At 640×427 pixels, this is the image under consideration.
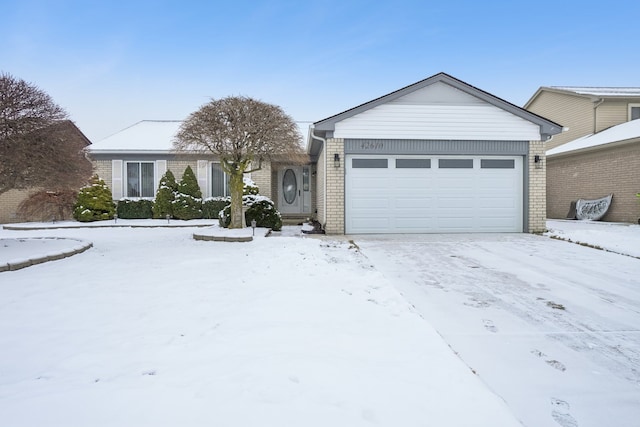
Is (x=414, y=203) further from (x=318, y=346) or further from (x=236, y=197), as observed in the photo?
(x=318, y=346)

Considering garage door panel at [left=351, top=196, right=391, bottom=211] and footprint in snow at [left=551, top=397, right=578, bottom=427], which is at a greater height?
garage door panel at [left=351, top=196, right=391, bottom=211]

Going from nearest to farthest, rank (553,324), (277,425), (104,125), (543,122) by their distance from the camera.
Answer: (277,425) < (553,324) < (543,122) < (104,125)

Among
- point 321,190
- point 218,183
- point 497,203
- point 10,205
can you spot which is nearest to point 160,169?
point 218,183

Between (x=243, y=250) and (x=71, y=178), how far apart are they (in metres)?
3.58

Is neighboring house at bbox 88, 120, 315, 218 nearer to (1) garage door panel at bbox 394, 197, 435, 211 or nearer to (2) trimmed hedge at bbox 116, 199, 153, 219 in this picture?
(2) trimmed hedge at bbox 116, 199, 153, 219

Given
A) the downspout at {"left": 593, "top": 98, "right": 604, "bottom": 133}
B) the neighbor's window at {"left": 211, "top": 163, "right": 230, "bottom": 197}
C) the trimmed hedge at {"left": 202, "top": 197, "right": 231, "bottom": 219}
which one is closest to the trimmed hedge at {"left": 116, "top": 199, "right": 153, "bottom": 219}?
the trimmed hedge at {"left": 202, "top": 197, "right": 231, "bottom": 219}

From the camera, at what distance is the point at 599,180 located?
13.8 meters

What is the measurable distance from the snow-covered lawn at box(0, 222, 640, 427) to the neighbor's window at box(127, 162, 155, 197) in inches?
400

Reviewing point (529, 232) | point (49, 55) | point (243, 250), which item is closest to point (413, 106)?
point (529, 232)

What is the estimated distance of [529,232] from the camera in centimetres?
996

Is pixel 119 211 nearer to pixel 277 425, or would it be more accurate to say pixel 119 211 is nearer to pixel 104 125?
pixel 277 425

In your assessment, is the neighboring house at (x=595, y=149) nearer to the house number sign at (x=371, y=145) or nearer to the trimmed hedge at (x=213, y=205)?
the house number sign at (x=371, y=145)

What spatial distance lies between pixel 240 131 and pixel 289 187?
716 cm

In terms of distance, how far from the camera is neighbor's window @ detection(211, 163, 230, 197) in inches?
587
